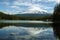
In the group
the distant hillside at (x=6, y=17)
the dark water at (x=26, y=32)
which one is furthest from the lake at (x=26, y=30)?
the distant hillside at (x=6, y=17)

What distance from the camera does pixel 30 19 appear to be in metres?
3.73

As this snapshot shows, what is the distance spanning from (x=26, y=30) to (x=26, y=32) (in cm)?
11

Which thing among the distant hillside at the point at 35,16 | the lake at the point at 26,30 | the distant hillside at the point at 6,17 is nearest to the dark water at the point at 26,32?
the lake at the point at 26,30

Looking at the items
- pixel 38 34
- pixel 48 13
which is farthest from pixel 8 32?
pixel 48 13

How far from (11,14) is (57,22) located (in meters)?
1.17

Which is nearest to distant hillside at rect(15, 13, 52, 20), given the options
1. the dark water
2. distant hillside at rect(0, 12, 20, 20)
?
distant hillside at rect(0, 12, 20, 20)

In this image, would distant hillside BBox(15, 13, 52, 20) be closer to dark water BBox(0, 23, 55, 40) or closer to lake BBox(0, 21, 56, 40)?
lake BBox(0, 21, 56, 40)

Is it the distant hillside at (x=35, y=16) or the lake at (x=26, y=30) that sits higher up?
the distant hillside at (x=35, y=16)

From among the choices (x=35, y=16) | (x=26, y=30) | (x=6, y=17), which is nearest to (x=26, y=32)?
(x=26, y=30)

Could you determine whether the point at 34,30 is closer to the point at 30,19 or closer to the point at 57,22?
the point at 30,19

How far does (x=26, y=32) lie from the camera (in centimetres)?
386

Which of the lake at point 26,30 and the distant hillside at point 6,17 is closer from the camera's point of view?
the lake at point 26,30

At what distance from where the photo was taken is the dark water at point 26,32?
356cm

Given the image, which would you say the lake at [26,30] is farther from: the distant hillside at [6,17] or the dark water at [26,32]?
the distant hillside at [6,17]
